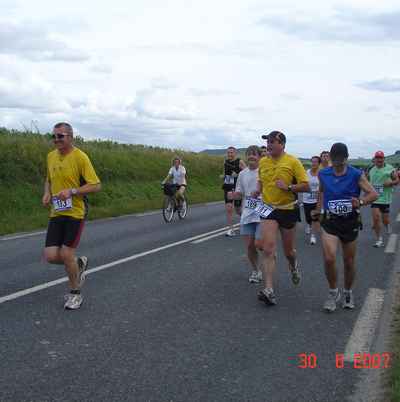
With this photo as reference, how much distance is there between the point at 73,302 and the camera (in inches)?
260

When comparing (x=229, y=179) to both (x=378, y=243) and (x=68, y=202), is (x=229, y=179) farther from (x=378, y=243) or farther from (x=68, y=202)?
(x=68, y=202)

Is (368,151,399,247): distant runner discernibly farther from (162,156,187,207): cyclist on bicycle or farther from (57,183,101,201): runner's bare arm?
(57,183,101,201): runner's bare arm

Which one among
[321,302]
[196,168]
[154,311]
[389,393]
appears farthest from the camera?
[196,168]

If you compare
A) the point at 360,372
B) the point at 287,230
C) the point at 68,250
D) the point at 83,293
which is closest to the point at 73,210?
the point at 68,250

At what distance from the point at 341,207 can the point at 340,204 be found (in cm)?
3

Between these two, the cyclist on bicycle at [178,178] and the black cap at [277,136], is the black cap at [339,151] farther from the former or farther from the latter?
the cyclist on bicycle at [178,178]

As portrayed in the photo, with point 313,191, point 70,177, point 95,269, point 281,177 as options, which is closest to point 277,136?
point 281,177

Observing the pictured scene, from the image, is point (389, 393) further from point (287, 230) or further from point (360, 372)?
point (287, 230)

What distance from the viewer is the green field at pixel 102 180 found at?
18.7 m

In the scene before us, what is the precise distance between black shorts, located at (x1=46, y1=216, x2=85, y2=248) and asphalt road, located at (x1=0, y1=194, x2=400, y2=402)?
0.70 metres

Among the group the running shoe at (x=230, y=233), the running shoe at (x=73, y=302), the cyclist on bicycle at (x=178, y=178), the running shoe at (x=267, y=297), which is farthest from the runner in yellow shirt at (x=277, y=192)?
the cyclist on bicycle at (x=178, y=178)

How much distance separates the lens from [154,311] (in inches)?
259

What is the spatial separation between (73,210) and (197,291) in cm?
198
